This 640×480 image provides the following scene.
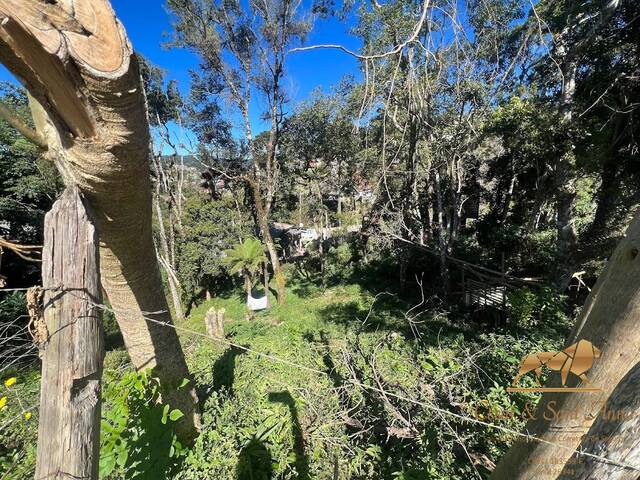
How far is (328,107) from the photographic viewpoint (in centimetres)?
1289

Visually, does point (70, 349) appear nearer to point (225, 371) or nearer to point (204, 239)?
point (225, 371)

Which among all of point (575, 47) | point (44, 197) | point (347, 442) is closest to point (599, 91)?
point (575, 47)

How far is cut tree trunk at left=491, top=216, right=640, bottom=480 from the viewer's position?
100 cm

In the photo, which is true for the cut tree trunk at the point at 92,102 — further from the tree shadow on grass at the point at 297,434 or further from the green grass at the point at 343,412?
the tree shadow on grass at the point at 297,434

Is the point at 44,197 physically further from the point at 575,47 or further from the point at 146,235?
the point at 575,47

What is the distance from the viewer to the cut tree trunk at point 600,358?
3.28ft

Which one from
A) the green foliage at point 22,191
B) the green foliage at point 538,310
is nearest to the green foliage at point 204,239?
the green foliage at point 22,191

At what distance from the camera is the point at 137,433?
200 cm

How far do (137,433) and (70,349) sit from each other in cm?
130

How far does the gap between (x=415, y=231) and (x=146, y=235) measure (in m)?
10.8

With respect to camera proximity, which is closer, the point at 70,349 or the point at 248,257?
the point at 70,349

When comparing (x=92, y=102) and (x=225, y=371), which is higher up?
(x=92, y=102)

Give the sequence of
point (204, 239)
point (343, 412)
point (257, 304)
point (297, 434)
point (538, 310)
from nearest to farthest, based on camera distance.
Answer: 1. point (343, 412)
2. point (297, 434)
3. point (538, 310)
4. point (257, 304)
5. point (204, 239)

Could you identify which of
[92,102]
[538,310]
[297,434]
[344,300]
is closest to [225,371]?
[297,434]
